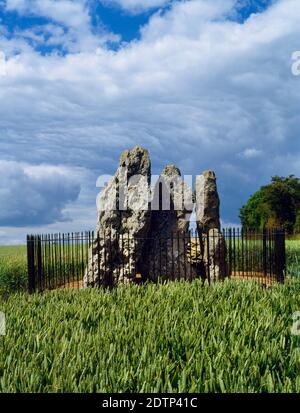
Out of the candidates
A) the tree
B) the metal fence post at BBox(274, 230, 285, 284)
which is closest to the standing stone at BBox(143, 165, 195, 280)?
the metal fence post at BBox(274, 230, 285, 284)

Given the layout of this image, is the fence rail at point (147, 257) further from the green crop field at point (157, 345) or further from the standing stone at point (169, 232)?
the green crop field at point (157, 345)

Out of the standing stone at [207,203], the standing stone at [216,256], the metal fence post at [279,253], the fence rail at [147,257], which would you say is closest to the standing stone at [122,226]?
the fence rail at [147,257]

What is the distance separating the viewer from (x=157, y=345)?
6.19 m

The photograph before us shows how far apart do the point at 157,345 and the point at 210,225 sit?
10.2 meters

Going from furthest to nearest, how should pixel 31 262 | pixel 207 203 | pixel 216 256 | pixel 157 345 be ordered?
1. pixel 207 203
2. pixel 31 262
3. pixel 216 256
4. pixel 157 345

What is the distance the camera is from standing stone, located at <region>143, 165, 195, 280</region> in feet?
49.6

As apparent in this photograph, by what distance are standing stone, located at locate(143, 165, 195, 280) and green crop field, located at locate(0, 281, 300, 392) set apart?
5.21 meters

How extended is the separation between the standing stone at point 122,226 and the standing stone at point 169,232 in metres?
0.47

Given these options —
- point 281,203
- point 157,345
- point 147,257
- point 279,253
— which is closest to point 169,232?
point 147,257

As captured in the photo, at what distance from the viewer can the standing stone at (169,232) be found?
15.1 metres

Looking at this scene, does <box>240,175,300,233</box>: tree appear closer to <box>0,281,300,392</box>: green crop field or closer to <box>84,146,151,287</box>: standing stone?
<box>84,146,151,287</box>: standing stone

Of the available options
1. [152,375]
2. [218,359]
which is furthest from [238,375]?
[152,375]

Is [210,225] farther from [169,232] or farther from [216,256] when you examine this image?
[169,232]
